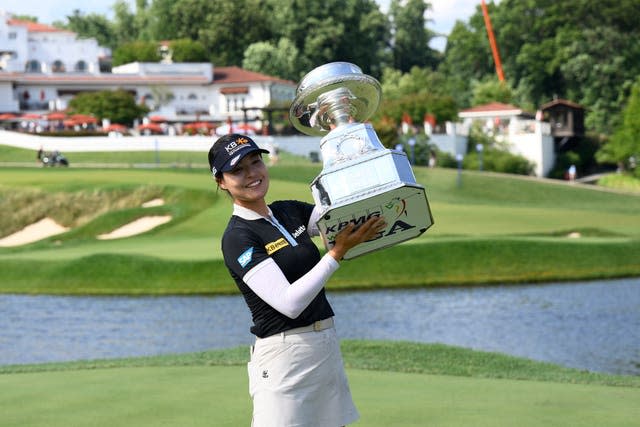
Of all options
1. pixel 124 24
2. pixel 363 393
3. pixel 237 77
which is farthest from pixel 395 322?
pixel 124 24

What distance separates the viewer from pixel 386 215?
234 inches

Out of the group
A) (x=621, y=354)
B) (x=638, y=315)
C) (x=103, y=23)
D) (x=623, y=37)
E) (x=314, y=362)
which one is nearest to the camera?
(x=314, y=362)

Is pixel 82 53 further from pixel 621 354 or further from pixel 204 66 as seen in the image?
pixel 621 354

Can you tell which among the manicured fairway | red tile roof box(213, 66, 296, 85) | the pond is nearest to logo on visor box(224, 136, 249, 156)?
the manicured fairway

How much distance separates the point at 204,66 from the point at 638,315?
95.3 m

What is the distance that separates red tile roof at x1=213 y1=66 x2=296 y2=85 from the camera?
11269 cm

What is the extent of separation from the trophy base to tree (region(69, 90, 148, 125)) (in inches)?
3588

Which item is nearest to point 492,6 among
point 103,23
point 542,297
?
point 103,23

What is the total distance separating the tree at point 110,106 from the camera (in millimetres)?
95562

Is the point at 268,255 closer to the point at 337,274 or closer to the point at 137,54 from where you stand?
the point at 337,274

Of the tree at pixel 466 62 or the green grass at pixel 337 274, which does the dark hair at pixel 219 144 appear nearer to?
the green grass at pixel 337 274

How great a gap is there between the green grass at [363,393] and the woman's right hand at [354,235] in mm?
4015

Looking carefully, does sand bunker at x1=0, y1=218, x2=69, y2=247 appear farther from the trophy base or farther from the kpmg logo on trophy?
the trophy base

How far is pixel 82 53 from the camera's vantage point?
129500mm
